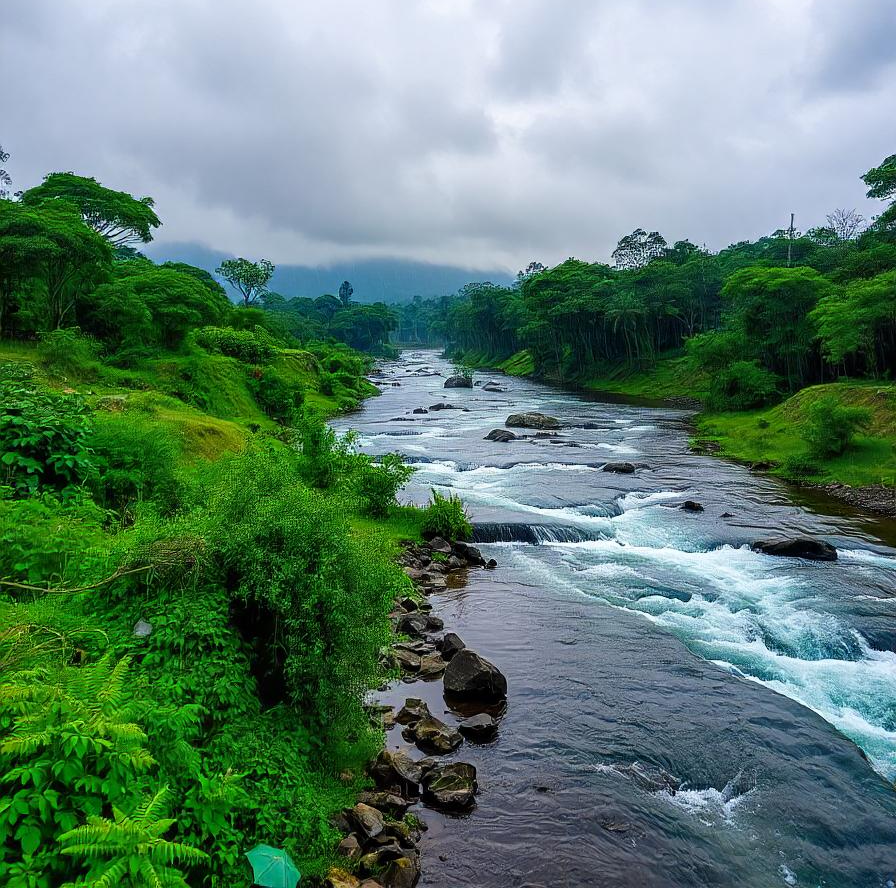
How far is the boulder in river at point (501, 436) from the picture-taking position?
45.1m

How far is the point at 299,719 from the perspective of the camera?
8.95m

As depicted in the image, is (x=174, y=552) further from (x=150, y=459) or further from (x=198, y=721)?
(x=150, y=459)

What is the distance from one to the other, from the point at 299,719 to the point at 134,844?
12.6ft

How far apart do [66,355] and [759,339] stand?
54.5m

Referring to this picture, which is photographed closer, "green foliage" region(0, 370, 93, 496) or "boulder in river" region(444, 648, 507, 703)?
"green foliage" region(0, 370, 93, 496)

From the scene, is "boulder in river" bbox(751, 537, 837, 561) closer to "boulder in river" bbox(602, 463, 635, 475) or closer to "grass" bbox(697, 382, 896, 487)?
"grass" bbox(697, 382, 896, 487)

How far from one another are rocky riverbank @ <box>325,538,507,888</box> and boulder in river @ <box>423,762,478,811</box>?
16 millimetres

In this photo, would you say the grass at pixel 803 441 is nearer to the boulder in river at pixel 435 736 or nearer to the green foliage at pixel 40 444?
the boulder in river at pixel 435 736

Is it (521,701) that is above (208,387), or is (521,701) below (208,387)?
below

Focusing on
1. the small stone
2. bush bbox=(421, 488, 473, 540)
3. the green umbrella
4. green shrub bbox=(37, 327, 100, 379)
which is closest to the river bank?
bush bbox=(421, 488, 473, 540)

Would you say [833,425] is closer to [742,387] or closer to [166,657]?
[742,387]

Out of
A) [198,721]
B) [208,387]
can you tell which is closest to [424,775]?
[198,721]

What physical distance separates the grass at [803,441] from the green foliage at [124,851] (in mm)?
33197

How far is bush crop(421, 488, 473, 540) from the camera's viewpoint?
23312 mm
